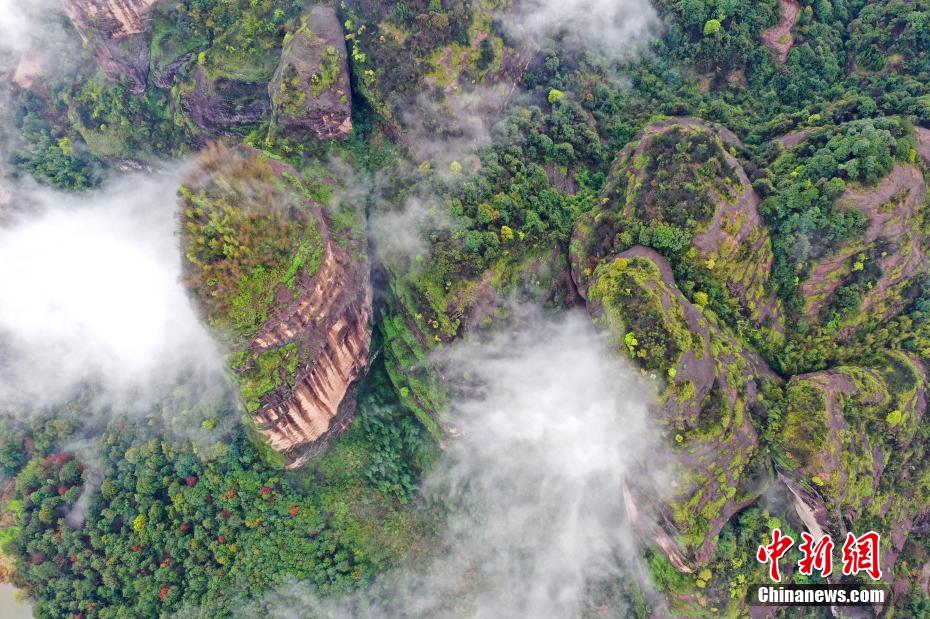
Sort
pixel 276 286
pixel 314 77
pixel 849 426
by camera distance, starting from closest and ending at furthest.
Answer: pixel 276 286, pixel 849 426, pixel 314 77

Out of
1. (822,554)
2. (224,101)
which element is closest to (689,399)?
(822,554)

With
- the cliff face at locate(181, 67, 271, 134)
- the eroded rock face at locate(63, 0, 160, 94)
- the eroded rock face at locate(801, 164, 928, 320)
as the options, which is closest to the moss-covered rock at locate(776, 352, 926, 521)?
the eroded rock face at locate(801, 164, 928, 320)

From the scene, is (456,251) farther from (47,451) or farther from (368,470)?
(47,451)

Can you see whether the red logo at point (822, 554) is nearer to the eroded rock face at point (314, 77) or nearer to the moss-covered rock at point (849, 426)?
the moss-covered rock at point (849, 426)

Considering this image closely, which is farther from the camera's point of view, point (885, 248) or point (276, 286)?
point (885, 248)

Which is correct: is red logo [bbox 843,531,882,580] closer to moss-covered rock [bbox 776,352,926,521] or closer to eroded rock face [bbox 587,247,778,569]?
moss-covered rock [bbox 776,352,926,521]

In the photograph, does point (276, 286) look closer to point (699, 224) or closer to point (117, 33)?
point (699, 224)

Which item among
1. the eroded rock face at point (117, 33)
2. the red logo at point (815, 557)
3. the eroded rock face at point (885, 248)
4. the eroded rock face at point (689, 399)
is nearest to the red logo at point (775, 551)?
the red logo at point (815, 557)
